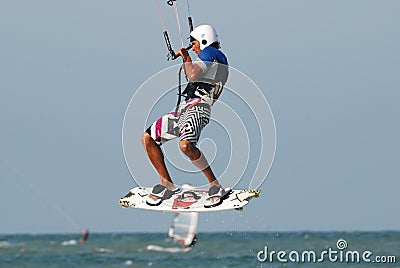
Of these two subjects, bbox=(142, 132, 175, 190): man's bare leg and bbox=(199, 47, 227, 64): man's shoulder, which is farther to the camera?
bbox=(142, 132, 175, 190): man's bare leg

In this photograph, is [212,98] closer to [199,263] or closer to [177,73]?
[177,73]

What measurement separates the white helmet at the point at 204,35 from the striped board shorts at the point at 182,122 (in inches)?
34.9

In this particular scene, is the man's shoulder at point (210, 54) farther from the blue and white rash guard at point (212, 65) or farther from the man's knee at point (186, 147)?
the man's knee at point (186, 147)

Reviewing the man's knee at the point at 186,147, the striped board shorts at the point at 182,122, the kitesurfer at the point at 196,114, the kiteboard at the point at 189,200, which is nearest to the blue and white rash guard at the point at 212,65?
the kitesurfer at the point at 196,114

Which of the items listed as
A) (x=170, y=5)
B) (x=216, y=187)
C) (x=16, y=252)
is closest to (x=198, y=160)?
(x=216, y=187)

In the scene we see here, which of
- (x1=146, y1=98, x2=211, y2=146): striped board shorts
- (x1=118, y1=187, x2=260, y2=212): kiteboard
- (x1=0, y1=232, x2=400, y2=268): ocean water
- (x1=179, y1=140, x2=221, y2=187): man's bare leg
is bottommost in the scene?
(x1=118, y1=187, x2=260, y2=212): kiteboard

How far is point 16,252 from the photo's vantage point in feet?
265

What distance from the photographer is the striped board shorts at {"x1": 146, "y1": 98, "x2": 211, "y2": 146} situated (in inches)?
709

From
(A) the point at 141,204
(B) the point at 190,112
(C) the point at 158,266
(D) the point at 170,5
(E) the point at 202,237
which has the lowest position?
(A) the point at 141,204

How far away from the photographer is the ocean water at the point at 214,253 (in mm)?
62375

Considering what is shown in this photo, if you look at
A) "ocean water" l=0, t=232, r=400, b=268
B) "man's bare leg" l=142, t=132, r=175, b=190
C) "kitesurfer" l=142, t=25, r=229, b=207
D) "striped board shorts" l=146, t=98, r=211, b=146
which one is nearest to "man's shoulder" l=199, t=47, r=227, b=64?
"kitesurfer" l=142, t=25, r=229, b=207

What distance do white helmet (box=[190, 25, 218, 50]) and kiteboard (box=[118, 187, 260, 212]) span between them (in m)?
2.31

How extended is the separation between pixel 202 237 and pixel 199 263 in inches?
1307

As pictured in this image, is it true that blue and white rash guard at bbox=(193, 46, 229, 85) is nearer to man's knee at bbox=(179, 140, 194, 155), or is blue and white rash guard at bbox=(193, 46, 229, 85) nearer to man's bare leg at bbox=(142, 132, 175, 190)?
man's knee at bbox=(179, 140, 194, 155)
